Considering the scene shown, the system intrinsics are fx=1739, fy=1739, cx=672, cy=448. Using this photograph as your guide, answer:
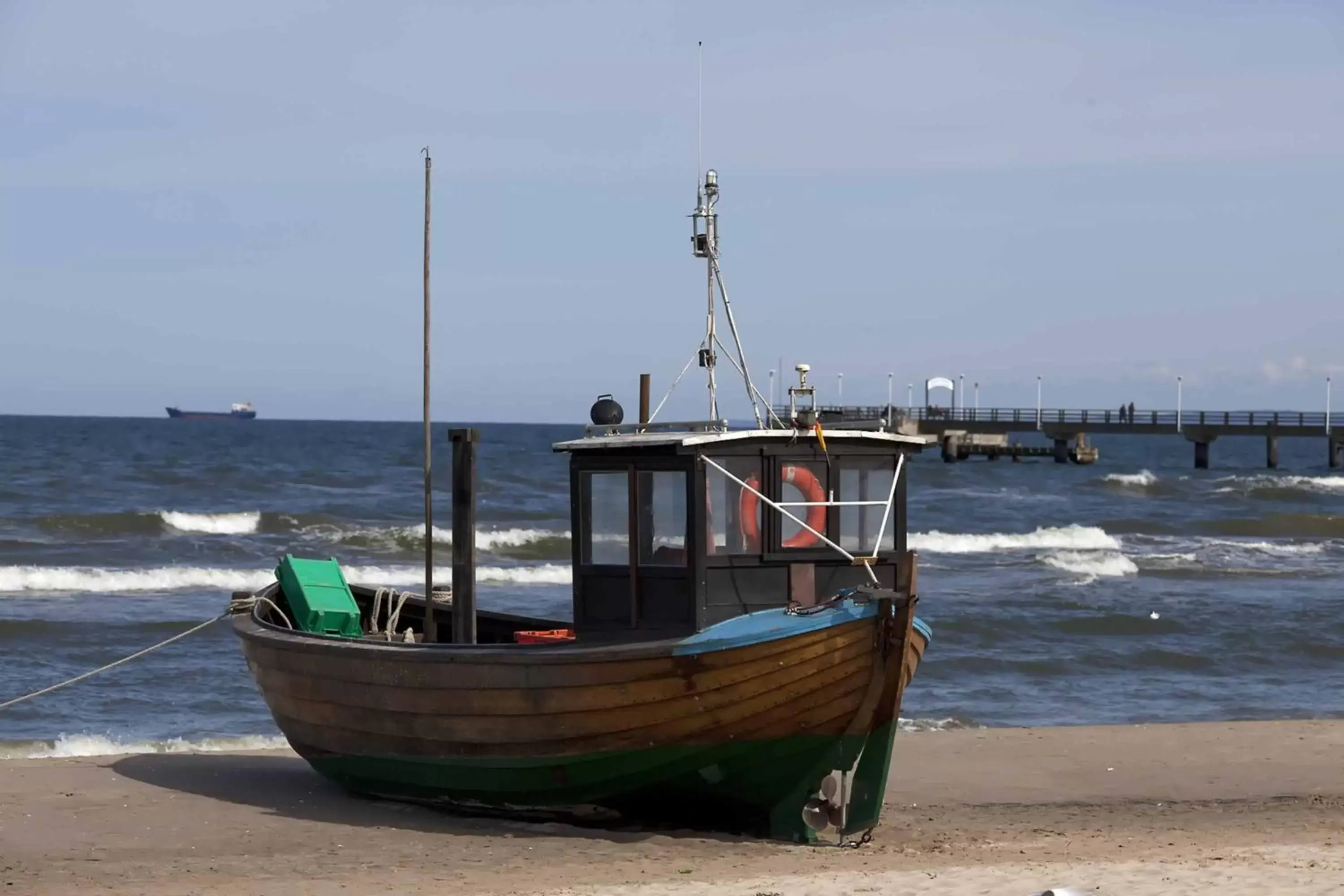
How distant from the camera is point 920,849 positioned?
1105 centimetres

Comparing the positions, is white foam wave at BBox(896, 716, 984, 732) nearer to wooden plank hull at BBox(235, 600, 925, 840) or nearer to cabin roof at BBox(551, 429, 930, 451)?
wooden plank hull at BBox(235, 600, 925, 840)

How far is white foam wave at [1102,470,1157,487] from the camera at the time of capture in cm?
6850

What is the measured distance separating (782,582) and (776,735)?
0.94m

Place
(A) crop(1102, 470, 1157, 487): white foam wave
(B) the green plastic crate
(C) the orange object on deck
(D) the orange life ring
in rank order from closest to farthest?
(D) the orange life ring, (C) the orange object on deck, (B) the green plastic crate, (A) crop(1102, 470, 1157, 487): white foam wave

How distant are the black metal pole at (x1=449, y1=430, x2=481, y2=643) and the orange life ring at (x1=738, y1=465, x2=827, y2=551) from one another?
2.71m

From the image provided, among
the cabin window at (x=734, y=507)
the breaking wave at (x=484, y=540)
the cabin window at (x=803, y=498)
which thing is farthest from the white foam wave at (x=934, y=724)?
the breaking wave at (x=484, y=540)

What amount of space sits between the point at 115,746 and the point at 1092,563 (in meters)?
23.5

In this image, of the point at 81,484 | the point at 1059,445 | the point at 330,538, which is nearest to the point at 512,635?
the point at 330,538

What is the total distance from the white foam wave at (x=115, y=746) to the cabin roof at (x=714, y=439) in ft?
19.3

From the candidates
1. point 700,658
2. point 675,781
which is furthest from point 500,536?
point 700,658

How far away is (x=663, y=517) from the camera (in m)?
10.8

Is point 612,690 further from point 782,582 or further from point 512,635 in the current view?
point 512,635

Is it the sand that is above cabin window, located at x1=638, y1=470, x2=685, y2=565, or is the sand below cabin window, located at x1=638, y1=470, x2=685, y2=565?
below

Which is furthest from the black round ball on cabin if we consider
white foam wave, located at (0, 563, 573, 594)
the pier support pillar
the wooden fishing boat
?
the pier support pillar
